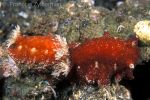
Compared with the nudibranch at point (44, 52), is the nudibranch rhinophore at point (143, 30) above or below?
above

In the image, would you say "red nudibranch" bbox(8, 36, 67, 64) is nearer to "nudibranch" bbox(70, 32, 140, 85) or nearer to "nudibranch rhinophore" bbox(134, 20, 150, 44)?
"nudibranch" bbox(70, 32, 140, 85)

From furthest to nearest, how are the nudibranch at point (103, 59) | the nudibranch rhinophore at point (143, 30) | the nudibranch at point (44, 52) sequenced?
the nudibranch rhinophore at point (143, 30) → the nudibranch at point (44, 52) → the nudibranch at point (103, 59)

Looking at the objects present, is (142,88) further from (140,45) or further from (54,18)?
(54,18)

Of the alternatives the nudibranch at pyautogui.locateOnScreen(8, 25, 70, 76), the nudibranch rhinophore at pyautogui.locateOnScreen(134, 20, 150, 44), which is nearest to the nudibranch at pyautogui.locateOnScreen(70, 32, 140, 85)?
the nudibranch at pyautogui.locateOnScreen(8, 25, 70, 76)

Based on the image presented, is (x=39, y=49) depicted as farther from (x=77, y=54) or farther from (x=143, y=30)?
(x=143, y=30)

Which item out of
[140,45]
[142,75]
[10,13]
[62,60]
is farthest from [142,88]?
[10,13]

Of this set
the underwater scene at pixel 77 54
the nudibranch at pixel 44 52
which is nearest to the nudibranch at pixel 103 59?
the underwater scene at pixel 77 54

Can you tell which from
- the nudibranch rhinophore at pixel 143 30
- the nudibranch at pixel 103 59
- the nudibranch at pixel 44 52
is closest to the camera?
the nudibranch at pixel 103 59

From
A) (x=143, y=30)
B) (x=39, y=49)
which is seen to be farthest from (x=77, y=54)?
(x=143, y=30)

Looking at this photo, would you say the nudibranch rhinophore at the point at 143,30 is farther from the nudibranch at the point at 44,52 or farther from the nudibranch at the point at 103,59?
the nudibranch at the point at 44,52
